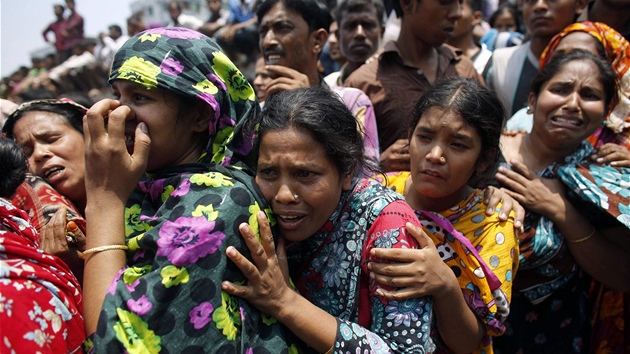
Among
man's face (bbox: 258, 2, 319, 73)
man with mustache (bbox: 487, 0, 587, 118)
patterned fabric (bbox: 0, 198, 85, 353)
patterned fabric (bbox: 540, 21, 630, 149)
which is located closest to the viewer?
patterned fabric (bbox: 0, 198, 85, 353)

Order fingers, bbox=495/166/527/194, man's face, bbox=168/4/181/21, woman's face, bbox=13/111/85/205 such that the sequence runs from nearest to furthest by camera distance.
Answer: woman's face, bbox=13/111/85/205, fingers, bbox=495/166/527/194, man's face, bbox=168/4/181/21

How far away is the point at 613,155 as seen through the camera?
293 cm

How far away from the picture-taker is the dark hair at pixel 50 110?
2.74 metres

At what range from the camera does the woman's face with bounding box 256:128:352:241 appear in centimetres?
194

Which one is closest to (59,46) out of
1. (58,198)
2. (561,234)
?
(58,198)

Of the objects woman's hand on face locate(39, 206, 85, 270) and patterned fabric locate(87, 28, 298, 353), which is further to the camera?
woman's hand on face locate(39, 206, 85, 270)

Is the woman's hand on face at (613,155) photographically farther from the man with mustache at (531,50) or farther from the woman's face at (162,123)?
the woman's face at (162,123)

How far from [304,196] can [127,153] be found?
2.02 feet

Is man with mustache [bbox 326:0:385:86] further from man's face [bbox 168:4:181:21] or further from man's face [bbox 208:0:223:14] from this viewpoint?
man's face [bbox 168:4:181:21]

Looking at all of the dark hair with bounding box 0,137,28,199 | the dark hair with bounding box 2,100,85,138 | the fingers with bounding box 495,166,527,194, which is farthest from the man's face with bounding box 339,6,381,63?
the dark hair with bounding box 0,137,28,199

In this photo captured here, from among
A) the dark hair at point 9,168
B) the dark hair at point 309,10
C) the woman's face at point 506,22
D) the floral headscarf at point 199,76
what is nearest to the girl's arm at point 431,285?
the floral headscarf at point 199,76

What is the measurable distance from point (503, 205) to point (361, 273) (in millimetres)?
902

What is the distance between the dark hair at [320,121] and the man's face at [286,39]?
187cm

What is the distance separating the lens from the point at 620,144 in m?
3.26
